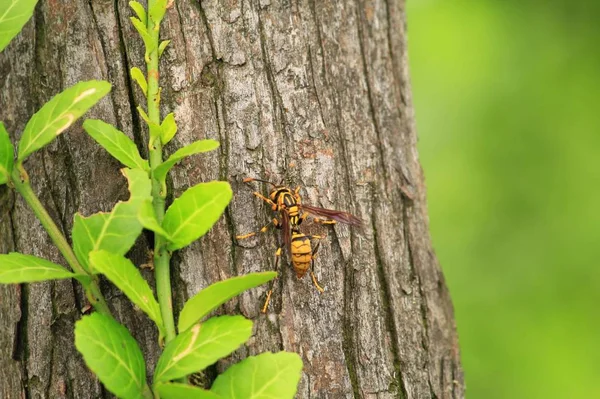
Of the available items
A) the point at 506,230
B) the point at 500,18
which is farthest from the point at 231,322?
the point at 500,18

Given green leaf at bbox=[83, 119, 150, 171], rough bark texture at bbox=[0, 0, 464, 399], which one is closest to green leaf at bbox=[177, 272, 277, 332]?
rough bark texture at bbox=[0, 0, 464, 399]

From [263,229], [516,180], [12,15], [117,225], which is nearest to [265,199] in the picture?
[263,229]

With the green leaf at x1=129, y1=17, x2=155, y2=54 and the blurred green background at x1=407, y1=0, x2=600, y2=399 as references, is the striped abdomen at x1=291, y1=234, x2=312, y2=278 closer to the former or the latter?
the green leaf at x1=129, y1=17, x2=155, y2=54

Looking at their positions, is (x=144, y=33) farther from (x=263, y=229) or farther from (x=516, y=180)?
(x=516, y=180)

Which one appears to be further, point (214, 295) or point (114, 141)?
point (114, 141)

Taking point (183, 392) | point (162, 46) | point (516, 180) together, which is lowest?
point (183, 392)
